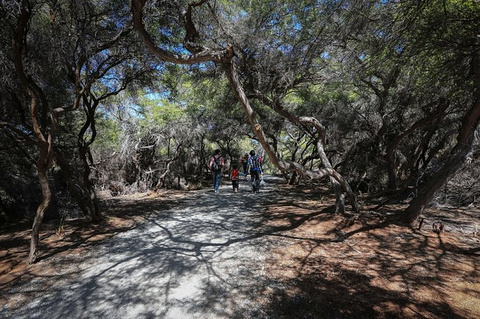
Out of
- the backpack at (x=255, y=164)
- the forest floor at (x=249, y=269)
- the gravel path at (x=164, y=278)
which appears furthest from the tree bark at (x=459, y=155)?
the backpack at (x=255, y=164)

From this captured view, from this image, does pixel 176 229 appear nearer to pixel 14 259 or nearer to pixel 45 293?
pixel 45 293

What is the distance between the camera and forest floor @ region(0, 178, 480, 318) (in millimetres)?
2760

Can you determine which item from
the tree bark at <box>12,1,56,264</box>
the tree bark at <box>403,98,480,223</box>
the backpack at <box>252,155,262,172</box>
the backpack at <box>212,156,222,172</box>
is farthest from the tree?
the backpack at <box>212,156,222,172</box>

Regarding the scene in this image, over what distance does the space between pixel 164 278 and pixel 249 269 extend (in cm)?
136

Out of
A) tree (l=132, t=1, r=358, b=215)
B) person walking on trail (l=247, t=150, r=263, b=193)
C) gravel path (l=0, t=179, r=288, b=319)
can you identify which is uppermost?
tree (l=132, t=1, r=358, b=215)

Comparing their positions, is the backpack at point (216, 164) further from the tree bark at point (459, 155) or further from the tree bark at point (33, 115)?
the tree bark at point (459, 155)

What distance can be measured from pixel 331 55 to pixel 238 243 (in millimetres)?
5442

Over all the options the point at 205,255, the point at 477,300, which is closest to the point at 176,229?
the point at 205,255

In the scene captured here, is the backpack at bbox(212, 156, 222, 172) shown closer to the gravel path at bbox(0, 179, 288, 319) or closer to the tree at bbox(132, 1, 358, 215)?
the gravel path at bbox(0, 179, 288, 319)

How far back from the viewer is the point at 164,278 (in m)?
3.44

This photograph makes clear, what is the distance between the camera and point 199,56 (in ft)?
12.4

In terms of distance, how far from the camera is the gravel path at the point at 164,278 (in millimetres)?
2789

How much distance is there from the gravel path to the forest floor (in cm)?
2

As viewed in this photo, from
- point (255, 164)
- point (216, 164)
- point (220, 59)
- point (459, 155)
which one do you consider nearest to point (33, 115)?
point (220, 59)
